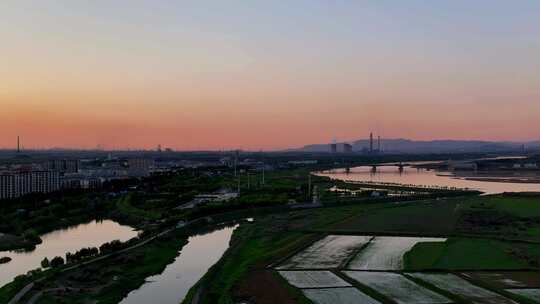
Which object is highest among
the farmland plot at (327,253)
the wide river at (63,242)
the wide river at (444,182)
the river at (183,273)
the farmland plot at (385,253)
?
the wide river at (444,182)

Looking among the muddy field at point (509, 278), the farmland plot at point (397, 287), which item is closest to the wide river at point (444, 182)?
the muddy field at point (509, 278)

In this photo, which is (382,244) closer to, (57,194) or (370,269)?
(370,269)

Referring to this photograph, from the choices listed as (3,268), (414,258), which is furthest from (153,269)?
(414,258)

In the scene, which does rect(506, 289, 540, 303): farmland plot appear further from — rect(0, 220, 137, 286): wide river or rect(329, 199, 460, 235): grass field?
rect(0, 220, 137, 286): wide river

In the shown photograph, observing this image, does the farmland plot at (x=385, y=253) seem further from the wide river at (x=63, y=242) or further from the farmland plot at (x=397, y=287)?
the wide river at (x=63, y=242)

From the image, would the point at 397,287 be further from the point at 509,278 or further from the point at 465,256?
the point at 465,256

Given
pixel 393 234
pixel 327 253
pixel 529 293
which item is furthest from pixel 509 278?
pixel 393 234

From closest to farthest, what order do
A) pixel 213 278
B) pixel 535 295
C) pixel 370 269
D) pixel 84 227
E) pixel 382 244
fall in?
pixel 535 295 → pixel 213 278 → pixel 370 269 → pixel 382 244 → pixel 84 227
